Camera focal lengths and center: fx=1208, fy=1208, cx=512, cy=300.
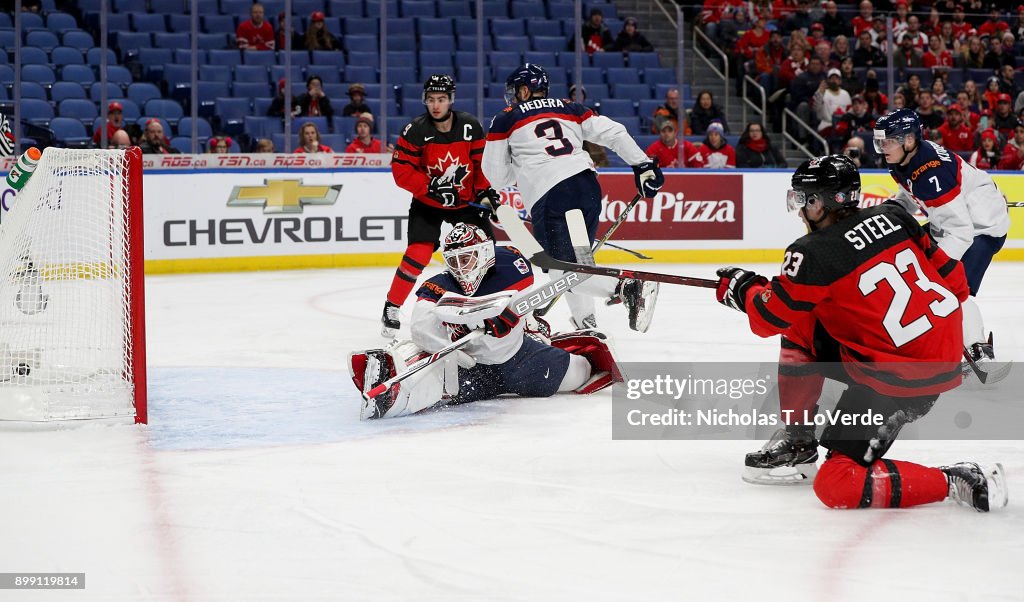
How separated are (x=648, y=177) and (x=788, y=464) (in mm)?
2375

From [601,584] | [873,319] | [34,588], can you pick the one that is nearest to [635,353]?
[873,319]

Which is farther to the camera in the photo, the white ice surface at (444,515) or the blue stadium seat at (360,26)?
the blue stadium seat at (360,26)

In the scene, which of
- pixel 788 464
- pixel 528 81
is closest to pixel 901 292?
pixel 788 464

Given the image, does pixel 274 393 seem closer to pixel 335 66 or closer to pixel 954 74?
pixel 335 66

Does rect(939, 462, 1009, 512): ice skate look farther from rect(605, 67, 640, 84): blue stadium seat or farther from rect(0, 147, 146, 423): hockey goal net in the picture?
rect(605, 67, 640, 84): blue stadium seat

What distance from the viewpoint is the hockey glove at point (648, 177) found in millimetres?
5344

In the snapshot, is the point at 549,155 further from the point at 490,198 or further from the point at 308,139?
the point at 308,139

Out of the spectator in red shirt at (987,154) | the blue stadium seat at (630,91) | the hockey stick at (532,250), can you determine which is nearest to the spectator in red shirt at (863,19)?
the spectator in red shirt at (987,154)

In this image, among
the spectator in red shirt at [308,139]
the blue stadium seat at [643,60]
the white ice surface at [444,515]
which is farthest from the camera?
the blue stadium seat at [643,60]

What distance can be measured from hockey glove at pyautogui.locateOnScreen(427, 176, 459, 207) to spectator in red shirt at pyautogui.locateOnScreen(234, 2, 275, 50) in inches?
186

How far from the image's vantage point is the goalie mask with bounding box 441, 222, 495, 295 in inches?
159

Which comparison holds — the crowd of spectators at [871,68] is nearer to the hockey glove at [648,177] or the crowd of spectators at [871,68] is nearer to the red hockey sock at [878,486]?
the hockey glove at [648,177]

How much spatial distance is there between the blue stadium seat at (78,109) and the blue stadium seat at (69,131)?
2.0 inches

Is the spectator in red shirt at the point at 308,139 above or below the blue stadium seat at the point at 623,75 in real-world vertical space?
below
